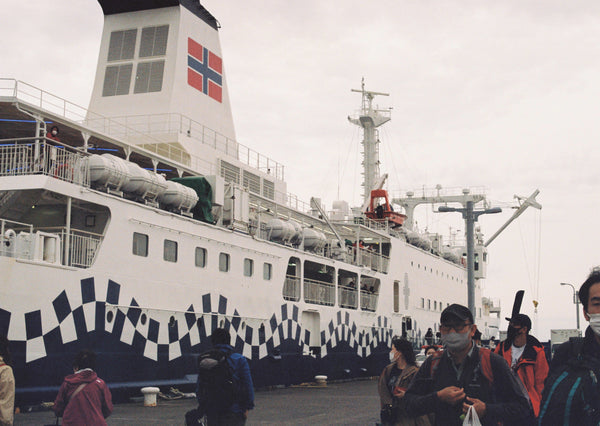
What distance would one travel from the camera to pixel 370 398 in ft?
70.1

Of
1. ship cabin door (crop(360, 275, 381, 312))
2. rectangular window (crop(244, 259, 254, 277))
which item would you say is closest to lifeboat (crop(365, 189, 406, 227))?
ship cabin door (crop(360, 275, 381, 312))

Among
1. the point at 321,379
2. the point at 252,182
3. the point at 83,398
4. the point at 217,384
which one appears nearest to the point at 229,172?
the point at 252,182

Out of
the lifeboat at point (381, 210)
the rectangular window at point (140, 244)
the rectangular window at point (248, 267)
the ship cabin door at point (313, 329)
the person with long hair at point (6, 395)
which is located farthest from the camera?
the lifeboat at point (381, 210)

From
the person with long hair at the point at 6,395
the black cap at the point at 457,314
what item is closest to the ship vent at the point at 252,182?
the person with long hair at the point at 6,395

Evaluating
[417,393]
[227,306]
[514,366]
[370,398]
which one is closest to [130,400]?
[227,306]

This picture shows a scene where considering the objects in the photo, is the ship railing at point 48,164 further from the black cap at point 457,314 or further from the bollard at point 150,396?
the black cap at point 457,314

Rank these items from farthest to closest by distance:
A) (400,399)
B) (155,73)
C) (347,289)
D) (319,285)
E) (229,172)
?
1. (347,289)
2. (319,285)
3. (229,172)
4. (155,73)
5. (400,399)

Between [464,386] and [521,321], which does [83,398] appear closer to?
[464,386]

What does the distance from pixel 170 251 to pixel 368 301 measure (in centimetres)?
1497

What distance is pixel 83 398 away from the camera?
711 cm

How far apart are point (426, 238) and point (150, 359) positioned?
26.3m

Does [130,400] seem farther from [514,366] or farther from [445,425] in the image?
[445,425]

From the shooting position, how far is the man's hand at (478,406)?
4.54 meters

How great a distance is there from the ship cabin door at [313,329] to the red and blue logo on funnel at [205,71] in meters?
8.44
